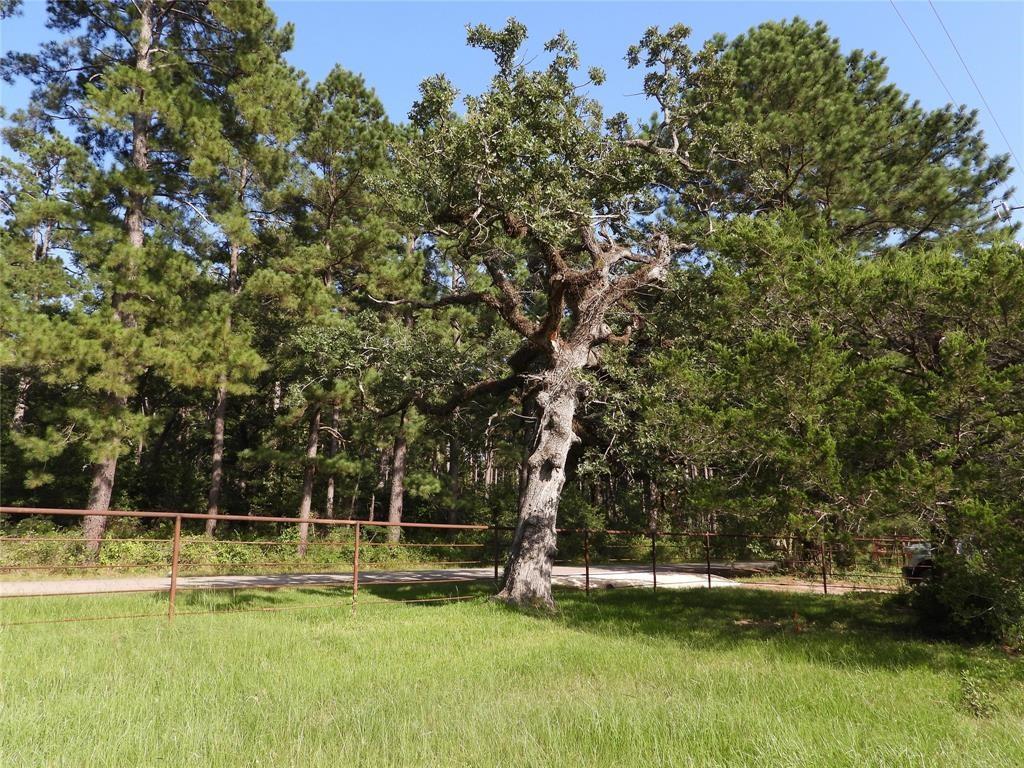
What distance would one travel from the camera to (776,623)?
30.0ft

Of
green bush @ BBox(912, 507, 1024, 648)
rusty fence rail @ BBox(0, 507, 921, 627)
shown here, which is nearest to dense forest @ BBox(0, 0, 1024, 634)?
green bush @ BBox(912, 507, 1024, 648)

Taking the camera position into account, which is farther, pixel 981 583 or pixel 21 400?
pixel 21 400

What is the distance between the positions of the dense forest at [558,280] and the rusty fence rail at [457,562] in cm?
152

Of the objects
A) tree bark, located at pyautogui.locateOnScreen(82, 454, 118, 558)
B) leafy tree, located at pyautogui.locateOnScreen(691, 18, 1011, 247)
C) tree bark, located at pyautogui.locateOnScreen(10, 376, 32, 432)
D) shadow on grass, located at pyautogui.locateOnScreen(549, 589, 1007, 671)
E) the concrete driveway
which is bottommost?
the concrete driveway

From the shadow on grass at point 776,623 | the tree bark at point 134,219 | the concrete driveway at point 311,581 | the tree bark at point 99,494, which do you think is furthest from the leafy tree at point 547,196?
the tree bark at point 99,494

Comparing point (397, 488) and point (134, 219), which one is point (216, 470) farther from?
point (134, 219)

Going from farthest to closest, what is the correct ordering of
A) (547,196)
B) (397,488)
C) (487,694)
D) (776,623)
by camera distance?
(397,488) < (547,196) < (776,623) < (487,694)

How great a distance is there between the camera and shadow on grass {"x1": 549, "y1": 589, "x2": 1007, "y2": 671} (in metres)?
6.79

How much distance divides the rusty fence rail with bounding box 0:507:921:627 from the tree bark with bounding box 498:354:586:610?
2.97 ft

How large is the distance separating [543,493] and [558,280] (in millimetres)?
4164

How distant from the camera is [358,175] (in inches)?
821

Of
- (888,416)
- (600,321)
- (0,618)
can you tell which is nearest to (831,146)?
(600,321)

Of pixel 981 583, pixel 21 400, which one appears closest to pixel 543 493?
pixel 981 583

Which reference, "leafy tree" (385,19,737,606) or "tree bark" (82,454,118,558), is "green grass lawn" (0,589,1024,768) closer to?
"leafy tree" (385,19,737,606)
